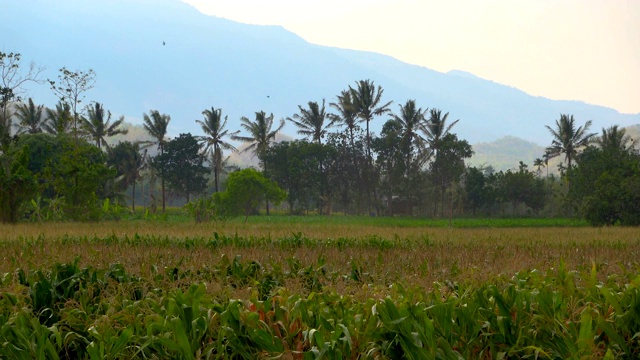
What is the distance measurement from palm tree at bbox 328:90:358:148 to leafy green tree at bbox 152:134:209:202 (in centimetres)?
1371

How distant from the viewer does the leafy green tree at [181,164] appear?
63219mm

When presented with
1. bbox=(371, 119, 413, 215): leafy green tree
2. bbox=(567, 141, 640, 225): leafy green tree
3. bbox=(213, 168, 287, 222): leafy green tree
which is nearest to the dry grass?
bbox=(567, 141, 640, 225): leafy green tree

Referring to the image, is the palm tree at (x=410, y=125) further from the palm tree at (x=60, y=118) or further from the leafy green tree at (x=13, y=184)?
the leafy green tree at (x=13, y=184)

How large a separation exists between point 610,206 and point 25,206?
2810 centimetres

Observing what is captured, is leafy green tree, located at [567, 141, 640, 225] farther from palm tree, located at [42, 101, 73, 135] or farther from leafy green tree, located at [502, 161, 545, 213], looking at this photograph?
palm tree, located at [42, 101, 73, 135]

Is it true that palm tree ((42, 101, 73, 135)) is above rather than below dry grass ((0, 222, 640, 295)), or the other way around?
above

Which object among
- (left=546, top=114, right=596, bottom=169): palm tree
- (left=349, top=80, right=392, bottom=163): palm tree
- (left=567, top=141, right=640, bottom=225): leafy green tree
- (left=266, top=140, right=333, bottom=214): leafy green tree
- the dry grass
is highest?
(left=349, top=80, right=392, bottom=163): palm tree

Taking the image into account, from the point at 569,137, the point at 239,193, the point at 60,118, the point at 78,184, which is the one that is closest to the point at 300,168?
the point at 239,193

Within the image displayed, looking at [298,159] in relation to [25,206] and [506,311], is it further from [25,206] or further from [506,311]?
[506,311]

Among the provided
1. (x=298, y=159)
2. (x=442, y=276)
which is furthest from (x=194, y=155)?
(x=442, y=276)

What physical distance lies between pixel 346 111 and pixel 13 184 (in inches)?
1449

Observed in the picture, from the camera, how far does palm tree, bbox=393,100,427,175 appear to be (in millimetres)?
58062

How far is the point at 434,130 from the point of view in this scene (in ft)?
191

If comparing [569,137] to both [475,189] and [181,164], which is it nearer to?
[475,189]
